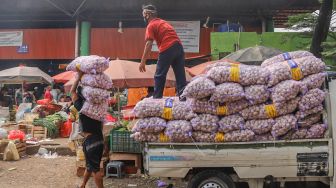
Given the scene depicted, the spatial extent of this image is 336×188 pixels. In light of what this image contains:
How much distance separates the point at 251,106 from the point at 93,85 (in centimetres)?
242

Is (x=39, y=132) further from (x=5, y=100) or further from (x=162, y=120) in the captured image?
(x=5, y=100)

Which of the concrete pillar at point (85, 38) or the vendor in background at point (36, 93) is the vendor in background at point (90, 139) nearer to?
the concrete pillar at point (85, 38)

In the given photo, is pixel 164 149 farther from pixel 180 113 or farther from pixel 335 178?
pixel 335 178

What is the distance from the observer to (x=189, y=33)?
2123 centimetres

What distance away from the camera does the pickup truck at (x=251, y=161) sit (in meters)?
5.85

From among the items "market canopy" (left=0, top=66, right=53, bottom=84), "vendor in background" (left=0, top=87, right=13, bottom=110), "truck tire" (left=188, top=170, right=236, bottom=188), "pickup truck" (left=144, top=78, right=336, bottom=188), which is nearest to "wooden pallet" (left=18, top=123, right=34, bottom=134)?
"market canopy" (left=0, top=66, right=53, bottom=84)

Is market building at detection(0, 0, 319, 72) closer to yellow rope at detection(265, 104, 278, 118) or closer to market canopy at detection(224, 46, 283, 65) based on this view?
market canopy at detection(224, 46, 283, 65)

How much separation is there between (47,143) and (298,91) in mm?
8827

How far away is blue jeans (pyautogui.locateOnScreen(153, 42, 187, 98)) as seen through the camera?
726 centimetres

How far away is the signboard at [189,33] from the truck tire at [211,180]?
15.4 meters

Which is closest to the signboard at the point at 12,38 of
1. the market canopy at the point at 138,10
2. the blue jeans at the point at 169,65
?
the market canopy at the point at 138,10

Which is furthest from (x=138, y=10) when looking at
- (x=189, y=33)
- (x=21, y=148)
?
(x=21, y=148)

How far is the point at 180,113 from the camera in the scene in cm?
617

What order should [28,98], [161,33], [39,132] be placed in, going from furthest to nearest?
[28,98], [39,132], [161,33]
